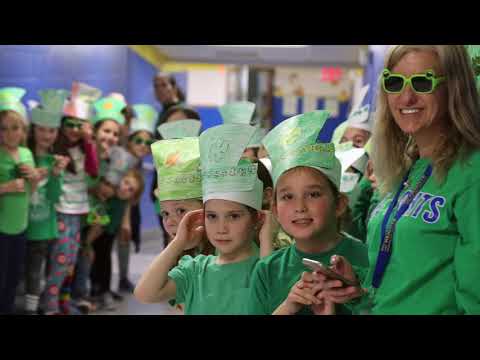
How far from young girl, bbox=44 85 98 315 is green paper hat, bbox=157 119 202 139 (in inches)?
90.6

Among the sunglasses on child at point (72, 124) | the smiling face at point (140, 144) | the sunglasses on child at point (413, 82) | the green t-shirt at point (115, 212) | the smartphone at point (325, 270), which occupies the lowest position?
the green t-shirt at point (115, 212)

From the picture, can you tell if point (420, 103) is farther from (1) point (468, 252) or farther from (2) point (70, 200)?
(2) point (70, 200)

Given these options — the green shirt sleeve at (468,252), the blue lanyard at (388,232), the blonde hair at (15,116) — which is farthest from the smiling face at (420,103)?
the blonde hair at (15,116)

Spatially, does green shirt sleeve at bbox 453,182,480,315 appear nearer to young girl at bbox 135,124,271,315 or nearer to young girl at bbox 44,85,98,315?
young girl at bbox 135,124,271,315

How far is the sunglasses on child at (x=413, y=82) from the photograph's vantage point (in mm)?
1656

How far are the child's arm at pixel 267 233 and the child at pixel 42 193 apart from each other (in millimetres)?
2563

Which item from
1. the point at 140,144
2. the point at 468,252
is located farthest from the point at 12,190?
the point at 468,252

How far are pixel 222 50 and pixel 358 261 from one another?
7.81 metres

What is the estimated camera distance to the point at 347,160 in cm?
211

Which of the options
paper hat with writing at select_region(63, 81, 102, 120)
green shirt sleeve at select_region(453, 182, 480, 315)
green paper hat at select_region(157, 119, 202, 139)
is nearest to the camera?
green shirt sleeve at select_region(453, 182, 480, 315)

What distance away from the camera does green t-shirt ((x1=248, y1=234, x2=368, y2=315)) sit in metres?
1.76

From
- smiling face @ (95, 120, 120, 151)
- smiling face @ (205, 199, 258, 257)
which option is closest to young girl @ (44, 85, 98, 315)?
smiling face @ (95, 120, 120, 151)

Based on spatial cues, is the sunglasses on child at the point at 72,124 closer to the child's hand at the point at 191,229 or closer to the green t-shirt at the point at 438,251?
the child's hand at the point at 191,229

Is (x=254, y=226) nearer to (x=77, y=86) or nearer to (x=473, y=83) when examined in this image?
(x=473, y=83)
